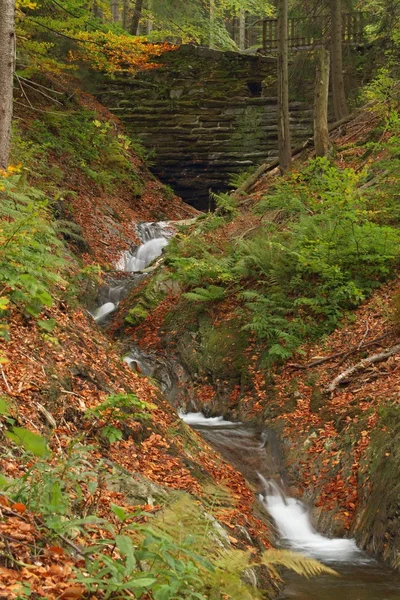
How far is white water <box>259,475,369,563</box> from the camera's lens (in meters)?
6.64

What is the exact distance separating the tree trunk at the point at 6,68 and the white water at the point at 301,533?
5.46 m

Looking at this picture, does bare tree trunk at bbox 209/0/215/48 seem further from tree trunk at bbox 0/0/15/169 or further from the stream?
tree trunk at bbox 0/0/15/169

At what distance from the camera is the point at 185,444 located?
285 inches

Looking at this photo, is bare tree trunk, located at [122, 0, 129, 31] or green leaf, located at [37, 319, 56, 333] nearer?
green leaf, located at [37, 319, 56, 333]

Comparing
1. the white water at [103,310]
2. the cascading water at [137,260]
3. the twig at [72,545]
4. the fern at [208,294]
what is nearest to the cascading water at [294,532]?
the fern at [208,294]

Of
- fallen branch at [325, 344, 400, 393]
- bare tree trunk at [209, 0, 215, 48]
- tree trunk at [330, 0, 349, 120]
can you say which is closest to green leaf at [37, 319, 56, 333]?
fallen branch at [325, 344, 400, 393]

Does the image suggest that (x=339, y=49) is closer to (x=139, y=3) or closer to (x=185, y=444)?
(x=139, y=3)

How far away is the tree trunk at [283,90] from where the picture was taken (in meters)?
15.9

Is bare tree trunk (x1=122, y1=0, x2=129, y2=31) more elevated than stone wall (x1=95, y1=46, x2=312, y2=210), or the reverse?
bare tree trunk (x1=122, y1=0, x2=129, y2=31)

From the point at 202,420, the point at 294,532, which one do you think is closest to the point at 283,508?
the point at 294,532

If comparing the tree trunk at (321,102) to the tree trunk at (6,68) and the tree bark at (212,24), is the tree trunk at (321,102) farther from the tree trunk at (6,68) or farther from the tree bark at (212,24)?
the tree bark at (212,24)

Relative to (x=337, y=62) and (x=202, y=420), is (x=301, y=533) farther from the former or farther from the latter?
(x=337, y=62)

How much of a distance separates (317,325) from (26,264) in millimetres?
5616

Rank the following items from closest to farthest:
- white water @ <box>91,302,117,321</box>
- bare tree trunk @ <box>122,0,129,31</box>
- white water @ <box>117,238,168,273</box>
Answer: white water @ <box>91,302,117,321</box>, white water @ <box>117,238,168,273</box>, bare tree trunk @ <box>122,0,129,31</box>
